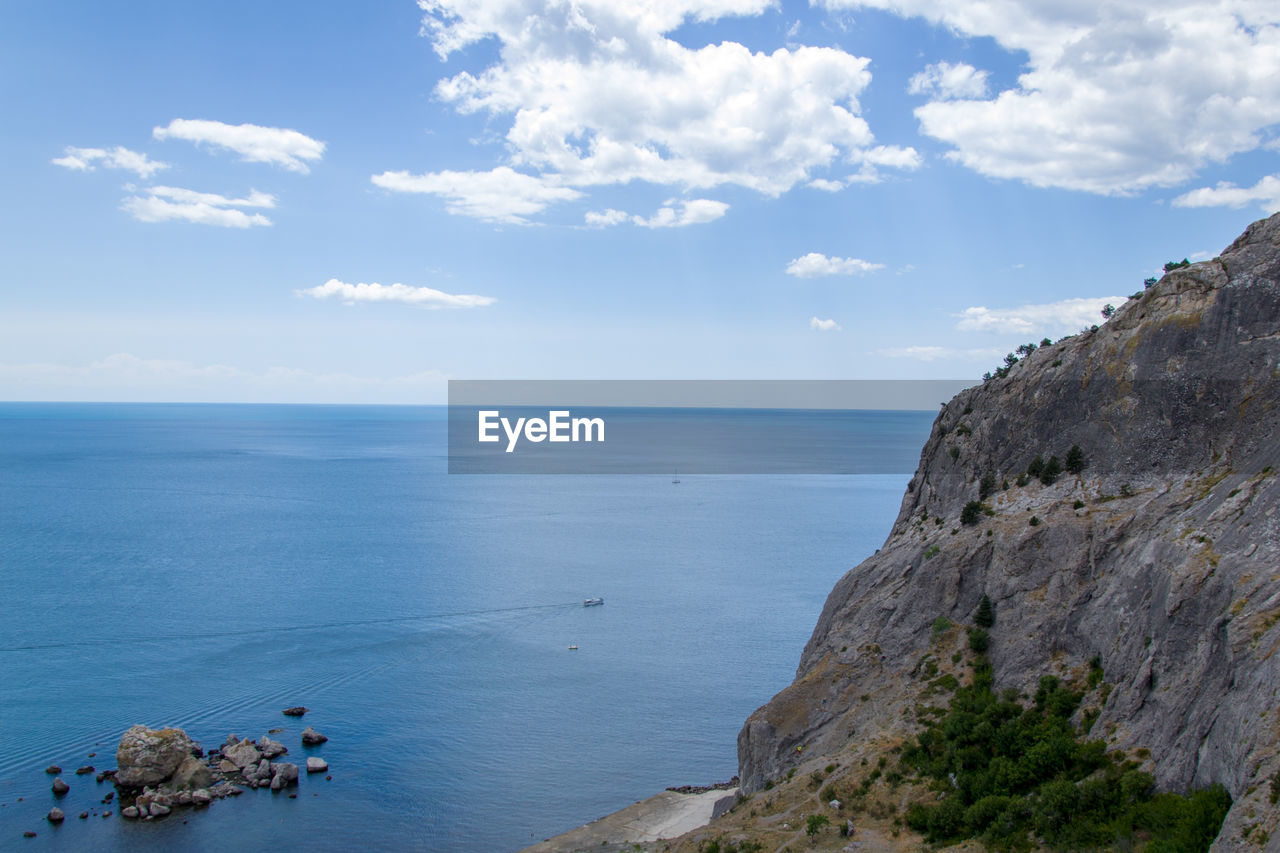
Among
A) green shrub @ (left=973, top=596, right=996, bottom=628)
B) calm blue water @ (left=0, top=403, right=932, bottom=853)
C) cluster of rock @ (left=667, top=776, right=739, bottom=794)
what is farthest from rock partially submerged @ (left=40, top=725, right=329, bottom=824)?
green shrub @ (left=973, top=596, right=996, bottom=628)

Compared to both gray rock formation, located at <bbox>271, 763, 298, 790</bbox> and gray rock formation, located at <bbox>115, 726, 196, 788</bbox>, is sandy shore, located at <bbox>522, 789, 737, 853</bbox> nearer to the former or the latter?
gray rock formation, located at <bbox>271, 763, 298, 790</bbox>

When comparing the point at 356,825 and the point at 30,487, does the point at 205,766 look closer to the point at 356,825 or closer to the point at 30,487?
the point at 356,825

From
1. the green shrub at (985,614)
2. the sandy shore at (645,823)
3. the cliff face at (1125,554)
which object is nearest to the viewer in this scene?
the cliff face at (1125,554)

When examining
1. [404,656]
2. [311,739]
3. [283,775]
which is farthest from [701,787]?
[404,656]

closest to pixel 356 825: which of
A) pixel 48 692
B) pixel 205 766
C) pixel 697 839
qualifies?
pixel 205 766

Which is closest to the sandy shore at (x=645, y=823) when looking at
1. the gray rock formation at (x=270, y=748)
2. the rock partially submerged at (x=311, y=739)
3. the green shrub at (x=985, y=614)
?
the green shrub at (x=985, y=614)

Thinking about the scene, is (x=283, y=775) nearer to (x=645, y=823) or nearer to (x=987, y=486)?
(x=645, y=823)

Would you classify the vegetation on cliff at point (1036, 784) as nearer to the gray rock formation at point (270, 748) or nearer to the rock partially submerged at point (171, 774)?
the rock partially submerged at point (171, 774)
